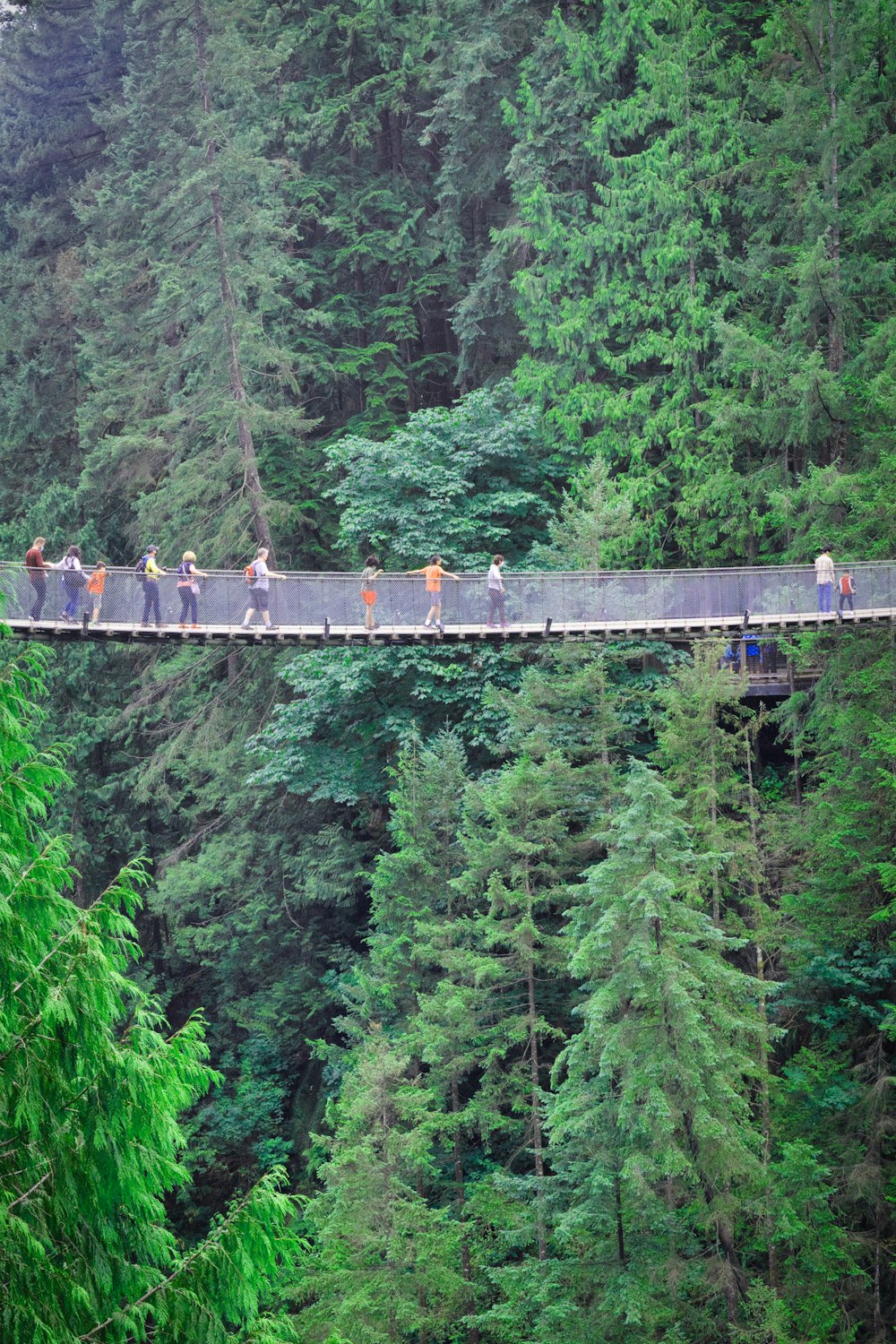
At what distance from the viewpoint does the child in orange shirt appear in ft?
56.4

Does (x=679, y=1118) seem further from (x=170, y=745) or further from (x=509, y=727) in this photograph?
(x=170, y=745)

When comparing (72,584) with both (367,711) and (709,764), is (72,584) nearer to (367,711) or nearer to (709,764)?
(367,711)

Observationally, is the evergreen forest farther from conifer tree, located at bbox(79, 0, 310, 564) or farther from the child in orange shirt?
the child in orange shirt

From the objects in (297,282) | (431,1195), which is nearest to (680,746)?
(431,1195)

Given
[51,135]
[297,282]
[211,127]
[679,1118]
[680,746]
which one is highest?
[51,135]


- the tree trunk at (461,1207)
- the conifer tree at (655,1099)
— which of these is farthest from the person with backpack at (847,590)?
the tree trunk at (461,1207)

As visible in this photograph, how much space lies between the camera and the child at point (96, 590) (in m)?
17.2

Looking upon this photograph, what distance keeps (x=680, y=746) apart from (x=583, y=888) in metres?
2.32

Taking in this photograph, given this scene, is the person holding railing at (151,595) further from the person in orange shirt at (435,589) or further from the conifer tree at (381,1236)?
the conifer tree at (381,1236)

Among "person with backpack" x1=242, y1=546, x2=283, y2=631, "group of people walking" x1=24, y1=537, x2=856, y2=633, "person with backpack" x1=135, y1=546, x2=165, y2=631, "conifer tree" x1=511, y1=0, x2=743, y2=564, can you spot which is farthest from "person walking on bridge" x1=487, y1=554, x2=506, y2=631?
"conifer tree" x1=511, y1=0, x2=743, y2=564

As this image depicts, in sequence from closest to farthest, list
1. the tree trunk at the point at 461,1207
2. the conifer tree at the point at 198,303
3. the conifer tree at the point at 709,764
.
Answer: the tree trunk at the point at 461,1207 → the conifer tree at the point at 709,764 → the conifer tree at the point at 198,303

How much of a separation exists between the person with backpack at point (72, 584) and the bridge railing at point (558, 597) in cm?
132

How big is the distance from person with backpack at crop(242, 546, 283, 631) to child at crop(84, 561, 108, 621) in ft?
5.19

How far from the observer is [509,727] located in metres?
19.9
